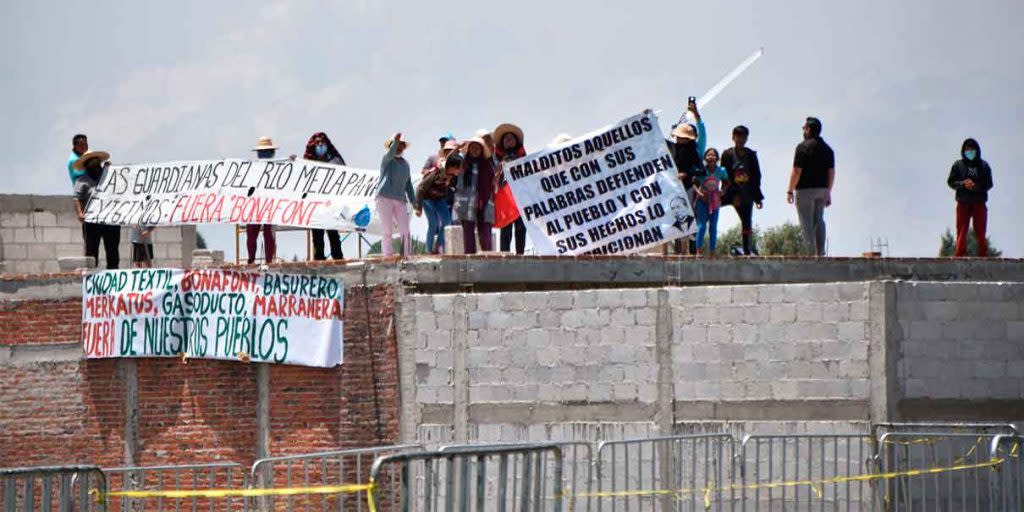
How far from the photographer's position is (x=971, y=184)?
74.7ft

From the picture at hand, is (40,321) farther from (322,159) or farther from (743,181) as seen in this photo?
(743,181)

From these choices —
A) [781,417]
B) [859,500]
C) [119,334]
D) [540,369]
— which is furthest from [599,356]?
[119,334]

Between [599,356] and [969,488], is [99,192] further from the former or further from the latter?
[969,488]

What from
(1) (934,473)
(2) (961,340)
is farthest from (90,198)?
(1) (934,473)

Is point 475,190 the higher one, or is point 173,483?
point 475,190

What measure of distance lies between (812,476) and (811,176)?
5.34 metres

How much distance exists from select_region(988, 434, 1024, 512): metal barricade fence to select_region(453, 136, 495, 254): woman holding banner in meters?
7.84

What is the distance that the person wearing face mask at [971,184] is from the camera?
74.7ft

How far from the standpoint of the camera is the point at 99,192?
25.1 meters

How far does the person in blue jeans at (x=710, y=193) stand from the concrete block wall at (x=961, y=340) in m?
4.73

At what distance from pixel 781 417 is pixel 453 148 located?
5.85 metres

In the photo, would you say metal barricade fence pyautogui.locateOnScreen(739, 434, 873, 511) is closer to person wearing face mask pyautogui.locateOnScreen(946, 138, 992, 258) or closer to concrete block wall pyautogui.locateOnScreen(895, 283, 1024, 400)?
concrete block wall pyautogui.locateOnScreen(895, 283, 1024, 400)

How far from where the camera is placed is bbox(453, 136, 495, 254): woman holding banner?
22.6 meters

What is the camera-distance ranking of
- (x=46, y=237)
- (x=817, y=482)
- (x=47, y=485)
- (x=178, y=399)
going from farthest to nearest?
(x=46, y=237) < (x=178, y=399) < (x=817, y=482) < (x=47, y=485)
